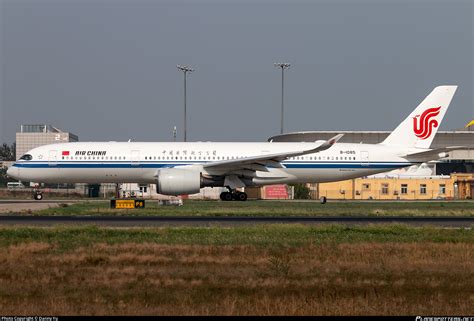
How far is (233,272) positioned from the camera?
1727 cm

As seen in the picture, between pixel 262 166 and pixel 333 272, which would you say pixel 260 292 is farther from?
pixel 262 166

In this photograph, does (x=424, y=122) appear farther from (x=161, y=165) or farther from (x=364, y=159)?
(x=161, y=165)

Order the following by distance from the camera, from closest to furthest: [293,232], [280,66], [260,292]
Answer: [260,292] < [293,232] < [280,66]

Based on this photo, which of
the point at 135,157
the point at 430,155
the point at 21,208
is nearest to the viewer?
the point at 21,208

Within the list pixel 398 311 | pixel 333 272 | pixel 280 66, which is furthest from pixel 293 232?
pixel 280 66

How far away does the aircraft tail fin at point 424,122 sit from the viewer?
5491cm

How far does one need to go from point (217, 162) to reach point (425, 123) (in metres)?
16.2

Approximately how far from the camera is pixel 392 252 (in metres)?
21.2

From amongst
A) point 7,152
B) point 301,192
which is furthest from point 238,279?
point 7,152

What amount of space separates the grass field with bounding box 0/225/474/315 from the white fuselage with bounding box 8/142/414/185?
23.8m

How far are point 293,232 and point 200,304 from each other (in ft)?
45.7

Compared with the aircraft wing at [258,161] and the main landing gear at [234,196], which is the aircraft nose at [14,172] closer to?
the aircraft wing at [258,161]

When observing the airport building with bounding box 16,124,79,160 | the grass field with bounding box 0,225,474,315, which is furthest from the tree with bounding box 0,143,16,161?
the grass field with bounding box 0,225,474,315

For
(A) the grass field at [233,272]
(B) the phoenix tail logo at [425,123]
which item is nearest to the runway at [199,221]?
(A) the grass field at [233,272]
